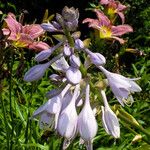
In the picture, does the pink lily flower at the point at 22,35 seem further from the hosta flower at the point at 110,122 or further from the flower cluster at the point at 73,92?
the hosta flower at the point at 110,122

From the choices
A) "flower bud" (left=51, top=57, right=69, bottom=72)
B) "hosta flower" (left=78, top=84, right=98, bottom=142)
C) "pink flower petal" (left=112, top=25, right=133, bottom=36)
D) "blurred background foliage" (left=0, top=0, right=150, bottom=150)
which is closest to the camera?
"hosta flower" (left=78, top=84, right=98, bottom=142)

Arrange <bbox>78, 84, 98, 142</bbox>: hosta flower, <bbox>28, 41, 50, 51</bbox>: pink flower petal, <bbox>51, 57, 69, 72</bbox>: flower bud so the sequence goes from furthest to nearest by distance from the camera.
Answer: <bbox>28, 41, 50, 51</bbox>: pink flower petal → <bbox>51, 57, 69, 72</bbox>: flower bud → <bbox>78, 84, 98, 142</bbox>: hosta flower

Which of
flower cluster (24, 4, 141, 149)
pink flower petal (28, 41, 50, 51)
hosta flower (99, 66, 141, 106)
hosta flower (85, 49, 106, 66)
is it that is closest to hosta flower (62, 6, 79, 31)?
flower cluster (24, 4, 141, 149)

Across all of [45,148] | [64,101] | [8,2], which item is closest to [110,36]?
[45,148]

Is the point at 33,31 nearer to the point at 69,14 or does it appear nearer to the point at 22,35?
the point at 22,35

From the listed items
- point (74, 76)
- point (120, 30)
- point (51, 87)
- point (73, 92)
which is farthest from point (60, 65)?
point (51, 87)

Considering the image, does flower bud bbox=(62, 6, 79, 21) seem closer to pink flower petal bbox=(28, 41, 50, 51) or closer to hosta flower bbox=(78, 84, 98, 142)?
hosta flower bbox=(78, 84, 98, 142)

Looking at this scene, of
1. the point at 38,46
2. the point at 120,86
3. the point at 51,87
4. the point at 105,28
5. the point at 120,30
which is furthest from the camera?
the point at 51,87
